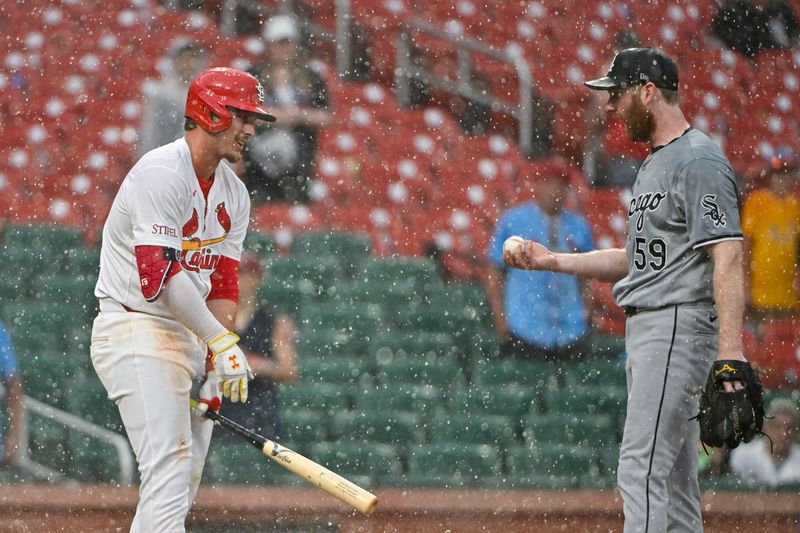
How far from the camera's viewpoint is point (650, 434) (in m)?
2.63

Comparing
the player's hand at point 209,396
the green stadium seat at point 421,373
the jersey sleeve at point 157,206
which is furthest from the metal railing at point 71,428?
the jersey sleeve at point 157,206

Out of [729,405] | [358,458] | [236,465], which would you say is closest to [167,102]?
[236,465]

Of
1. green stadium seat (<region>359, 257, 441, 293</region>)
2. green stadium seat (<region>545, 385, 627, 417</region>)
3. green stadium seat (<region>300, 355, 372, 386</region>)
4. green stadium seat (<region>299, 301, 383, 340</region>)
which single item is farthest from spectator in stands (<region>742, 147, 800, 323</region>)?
green stadium seat (<region>300, 355, 372, 386</region>)

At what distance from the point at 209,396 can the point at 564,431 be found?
318cm

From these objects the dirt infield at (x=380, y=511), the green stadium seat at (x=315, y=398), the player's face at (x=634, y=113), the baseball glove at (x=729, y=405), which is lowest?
the dirt infield at (x=380, y=511)

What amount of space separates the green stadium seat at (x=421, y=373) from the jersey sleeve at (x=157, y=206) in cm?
322

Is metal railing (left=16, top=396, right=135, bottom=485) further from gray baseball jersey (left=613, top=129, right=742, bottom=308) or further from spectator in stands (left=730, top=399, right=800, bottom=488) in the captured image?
gray baseball jersey (left=613, top=129, right=742, bottom=308)

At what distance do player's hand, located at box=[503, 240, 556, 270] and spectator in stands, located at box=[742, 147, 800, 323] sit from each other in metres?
3.46

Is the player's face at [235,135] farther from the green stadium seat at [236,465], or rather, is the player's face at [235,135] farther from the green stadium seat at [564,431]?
the green stadium seat at [564,431]

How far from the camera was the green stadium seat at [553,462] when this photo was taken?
5746 mm

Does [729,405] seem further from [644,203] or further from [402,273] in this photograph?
[402,273]

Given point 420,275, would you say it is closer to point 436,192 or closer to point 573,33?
point 436,192

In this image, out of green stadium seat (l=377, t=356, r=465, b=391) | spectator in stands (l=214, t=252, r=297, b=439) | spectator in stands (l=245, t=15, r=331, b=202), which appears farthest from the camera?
spectator in stands (l=245, t=15, r=331, b=202)

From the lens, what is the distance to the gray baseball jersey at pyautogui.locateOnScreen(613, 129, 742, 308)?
2.63 meters
